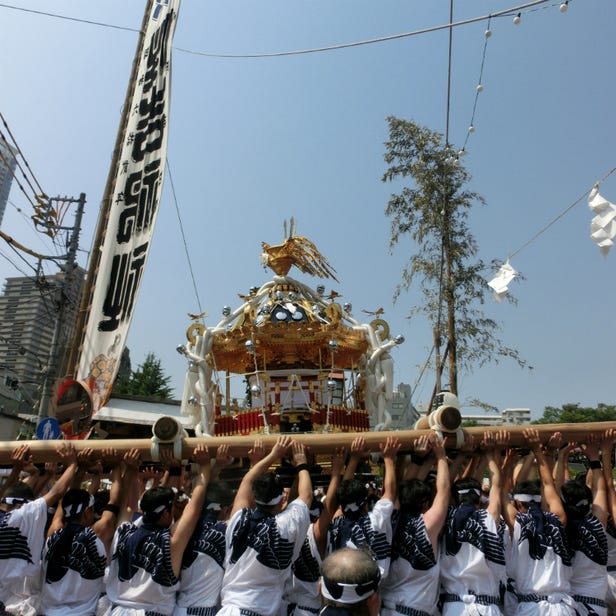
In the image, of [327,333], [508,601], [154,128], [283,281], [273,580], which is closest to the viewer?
[273,580]

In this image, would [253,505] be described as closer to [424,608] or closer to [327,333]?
[424,608]

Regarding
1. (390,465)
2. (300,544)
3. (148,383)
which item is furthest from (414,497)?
(148,383)

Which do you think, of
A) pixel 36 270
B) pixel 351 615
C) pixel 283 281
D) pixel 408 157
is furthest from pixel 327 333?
pixel 36 270

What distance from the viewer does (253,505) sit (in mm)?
3184

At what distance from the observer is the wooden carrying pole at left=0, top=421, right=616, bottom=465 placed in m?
3.47

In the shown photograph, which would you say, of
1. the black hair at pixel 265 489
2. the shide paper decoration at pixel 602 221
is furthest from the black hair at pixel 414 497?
the shide paper decoration at pixel 602 221

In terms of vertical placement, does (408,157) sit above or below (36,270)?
above

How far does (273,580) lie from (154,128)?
11.1m

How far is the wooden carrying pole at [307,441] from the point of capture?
3469 millimetres

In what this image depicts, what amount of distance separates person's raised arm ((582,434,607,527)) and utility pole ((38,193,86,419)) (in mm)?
11554

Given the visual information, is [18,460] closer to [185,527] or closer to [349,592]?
[185,527]

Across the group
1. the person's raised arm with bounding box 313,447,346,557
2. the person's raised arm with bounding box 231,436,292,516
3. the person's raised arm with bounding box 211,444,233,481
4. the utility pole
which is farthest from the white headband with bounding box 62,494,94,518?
the utility pole

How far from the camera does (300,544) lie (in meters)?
2.94

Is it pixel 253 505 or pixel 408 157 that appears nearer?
pixel 253 505
